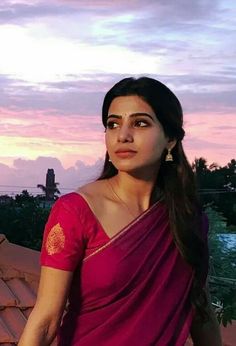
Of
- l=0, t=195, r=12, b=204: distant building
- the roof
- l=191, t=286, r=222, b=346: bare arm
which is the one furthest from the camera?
l=0, t=195, r=12, b=204: distant building

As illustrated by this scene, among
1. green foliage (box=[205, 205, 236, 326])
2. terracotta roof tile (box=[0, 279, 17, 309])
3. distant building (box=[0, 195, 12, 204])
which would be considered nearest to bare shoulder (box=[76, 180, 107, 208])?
green foliage (box=[205, 205, 236, 326])

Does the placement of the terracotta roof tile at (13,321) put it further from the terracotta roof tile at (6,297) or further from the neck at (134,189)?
the neck at (134,189)

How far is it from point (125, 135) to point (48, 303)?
43 centimetres

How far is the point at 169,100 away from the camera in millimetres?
2006

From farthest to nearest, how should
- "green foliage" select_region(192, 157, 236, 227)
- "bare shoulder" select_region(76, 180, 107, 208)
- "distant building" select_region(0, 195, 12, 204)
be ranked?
"distant building" select_region(0, 195, 12, 204), "green foliage" select_region(192, 157, 236, 227), "bare shoulder" select_region(76, 180, 107, 208)

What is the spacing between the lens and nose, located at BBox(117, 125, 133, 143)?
77.5 inches

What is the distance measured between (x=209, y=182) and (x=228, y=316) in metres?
1.39

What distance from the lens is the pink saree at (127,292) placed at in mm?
1891

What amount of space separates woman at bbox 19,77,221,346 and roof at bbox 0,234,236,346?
49.5 inches

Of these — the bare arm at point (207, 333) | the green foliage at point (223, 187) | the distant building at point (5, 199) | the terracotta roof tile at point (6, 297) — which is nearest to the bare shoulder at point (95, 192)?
the bare arm at point (207, 333)

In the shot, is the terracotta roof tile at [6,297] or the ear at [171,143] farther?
the terracotta roof tile at [6,297]

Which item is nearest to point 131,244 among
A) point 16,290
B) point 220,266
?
point 220,266

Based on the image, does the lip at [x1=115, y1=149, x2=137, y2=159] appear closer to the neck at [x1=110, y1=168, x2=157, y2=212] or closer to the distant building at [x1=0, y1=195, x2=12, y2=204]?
the neck at [x1=110, y1=168, x2=157, y2=212]

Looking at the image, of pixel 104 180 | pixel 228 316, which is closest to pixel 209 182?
pixel 228 316
